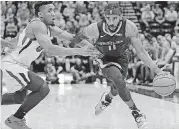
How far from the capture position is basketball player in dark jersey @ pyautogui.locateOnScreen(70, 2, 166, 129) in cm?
494

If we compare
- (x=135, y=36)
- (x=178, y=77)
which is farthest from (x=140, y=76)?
(x=135, y=36)

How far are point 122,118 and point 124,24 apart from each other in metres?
1.61

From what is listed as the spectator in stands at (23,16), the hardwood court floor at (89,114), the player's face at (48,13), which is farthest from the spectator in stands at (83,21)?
the player's face at (48,13)

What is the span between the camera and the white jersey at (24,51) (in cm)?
459

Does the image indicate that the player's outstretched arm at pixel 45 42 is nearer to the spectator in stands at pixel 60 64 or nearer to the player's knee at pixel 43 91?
the player's knee at pixel 43 91

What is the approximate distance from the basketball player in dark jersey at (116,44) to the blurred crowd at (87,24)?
6088 millimetres

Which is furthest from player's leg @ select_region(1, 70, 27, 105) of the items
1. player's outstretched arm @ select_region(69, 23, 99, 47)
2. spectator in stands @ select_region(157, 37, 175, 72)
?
spectator in stands @ select_region(157, 37, 175, 72)

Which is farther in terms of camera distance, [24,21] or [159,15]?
[159,15]

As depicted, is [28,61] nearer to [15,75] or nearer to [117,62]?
[15,75]

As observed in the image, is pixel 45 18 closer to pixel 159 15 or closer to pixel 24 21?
pixel 24 21

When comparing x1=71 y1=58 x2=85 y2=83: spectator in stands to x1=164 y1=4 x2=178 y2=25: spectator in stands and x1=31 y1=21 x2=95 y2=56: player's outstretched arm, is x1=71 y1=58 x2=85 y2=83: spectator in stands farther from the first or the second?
x1=31 y1=21 x2=95 y2=56: player's outstretched arm

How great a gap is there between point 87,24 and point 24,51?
9341 millimetres

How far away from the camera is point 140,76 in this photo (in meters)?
12.4

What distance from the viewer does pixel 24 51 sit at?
4.64 meters
